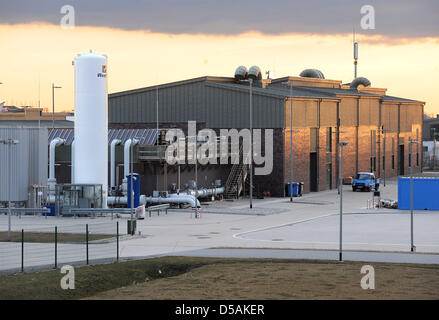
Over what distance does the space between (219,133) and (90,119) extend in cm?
2559

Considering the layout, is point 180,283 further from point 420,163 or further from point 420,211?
point 420,163

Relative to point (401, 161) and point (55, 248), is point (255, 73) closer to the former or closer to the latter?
point (401, 161)

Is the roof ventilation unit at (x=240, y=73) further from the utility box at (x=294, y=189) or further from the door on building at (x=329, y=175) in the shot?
the utility box at (x=294, y=189)

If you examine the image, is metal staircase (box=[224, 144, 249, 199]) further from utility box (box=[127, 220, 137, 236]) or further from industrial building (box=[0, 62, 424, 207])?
utility box (box=[127, 220, 137, 236])

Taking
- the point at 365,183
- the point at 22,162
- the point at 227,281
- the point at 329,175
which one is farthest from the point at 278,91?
the point at 227,281

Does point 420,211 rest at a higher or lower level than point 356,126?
lower

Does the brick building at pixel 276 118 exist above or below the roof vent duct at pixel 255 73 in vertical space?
below

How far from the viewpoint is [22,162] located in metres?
59.4

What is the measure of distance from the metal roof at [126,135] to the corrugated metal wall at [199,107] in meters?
13.7

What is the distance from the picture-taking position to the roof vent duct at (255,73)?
87.2m

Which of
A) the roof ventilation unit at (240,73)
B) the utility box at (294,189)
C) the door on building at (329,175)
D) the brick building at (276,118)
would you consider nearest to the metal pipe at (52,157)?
the brick building at (276,118)
